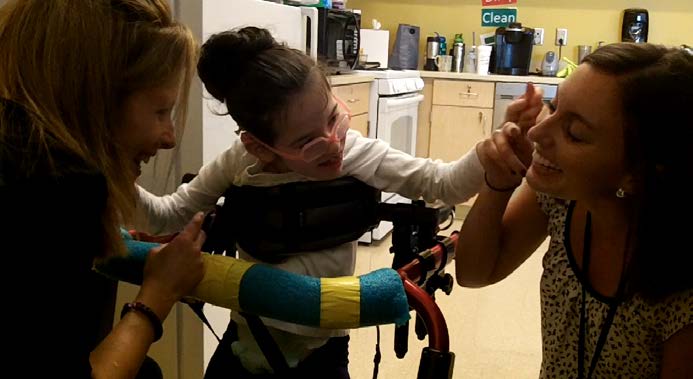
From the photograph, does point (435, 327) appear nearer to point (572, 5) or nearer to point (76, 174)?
point (76, 174)

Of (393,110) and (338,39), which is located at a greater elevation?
(338,39)

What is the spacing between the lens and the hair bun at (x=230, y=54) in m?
1.14

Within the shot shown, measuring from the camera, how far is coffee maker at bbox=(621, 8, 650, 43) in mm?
4568

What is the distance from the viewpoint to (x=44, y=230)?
84cm

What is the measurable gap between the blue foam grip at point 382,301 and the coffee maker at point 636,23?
14.0ft

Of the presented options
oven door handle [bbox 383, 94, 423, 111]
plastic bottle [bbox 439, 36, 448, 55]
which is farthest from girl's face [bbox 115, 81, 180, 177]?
plastic bottle [bbox 439, 36, 448, 55]

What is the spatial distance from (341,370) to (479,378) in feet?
4.18

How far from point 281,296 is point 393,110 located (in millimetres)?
2995

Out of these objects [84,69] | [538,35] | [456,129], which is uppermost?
[538,35]

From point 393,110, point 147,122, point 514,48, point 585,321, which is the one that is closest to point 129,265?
point 147,122

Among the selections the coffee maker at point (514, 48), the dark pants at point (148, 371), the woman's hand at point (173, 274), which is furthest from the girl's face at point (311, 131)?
the coffee maker at point (514, 48)

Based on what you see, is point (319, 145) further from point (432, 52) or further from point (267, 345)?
point (432, 52)

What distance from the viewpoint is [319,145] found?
1.10 metres

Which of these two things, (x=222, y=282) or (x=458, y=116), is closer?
(x=222, y=282)
